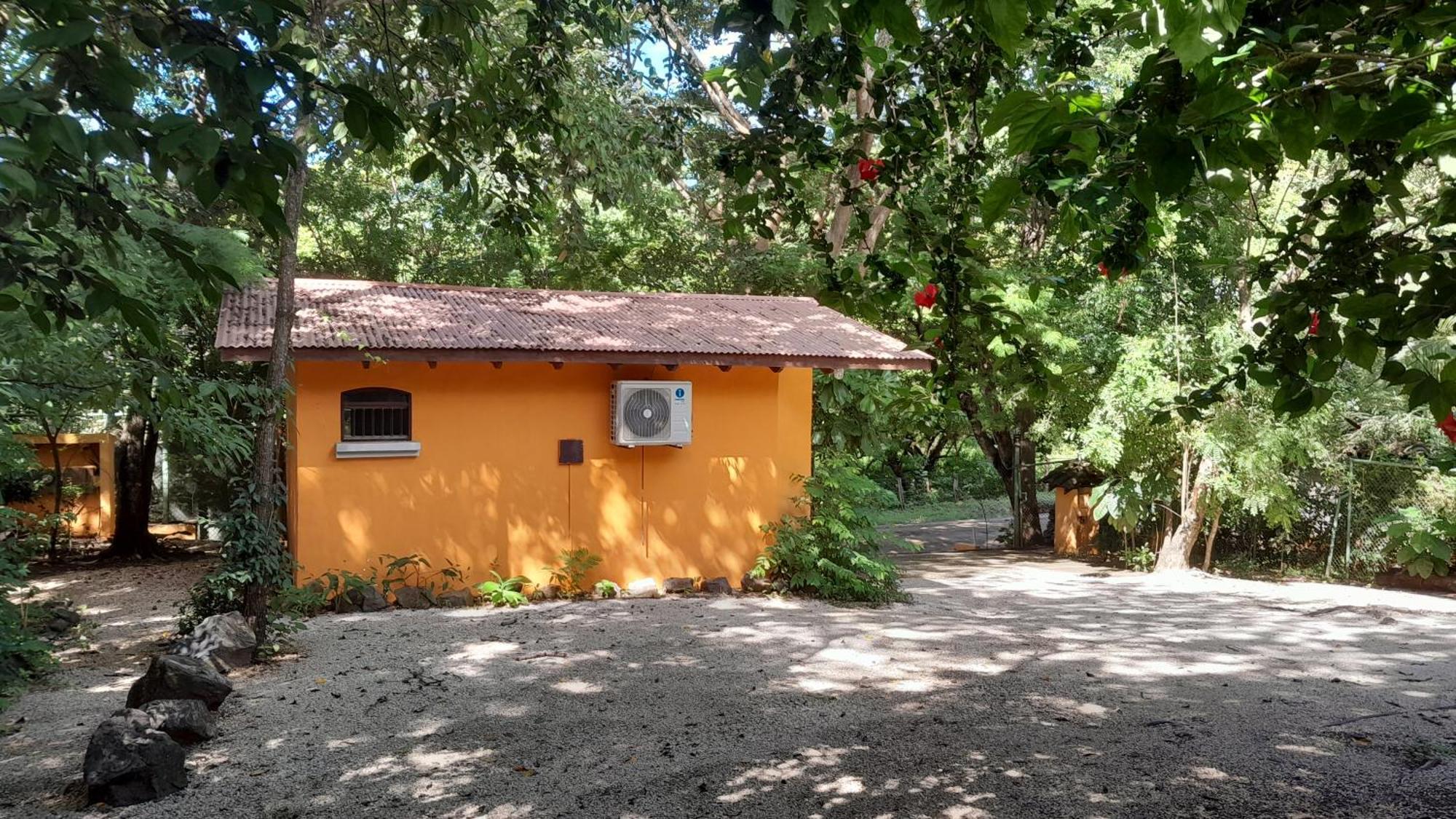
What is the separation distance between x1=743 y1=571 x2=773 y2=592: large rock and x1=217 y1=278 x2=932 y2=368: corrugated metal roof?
7.38ft

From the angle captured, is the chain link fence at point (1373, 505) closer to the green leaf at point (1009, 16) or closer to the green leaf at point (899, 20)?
the green leaf at point (899, 20)

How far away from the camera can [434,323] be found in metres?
9.58

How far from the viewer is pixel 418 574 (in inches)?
372

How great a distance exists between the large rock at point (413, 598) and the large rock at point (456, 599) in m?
0.07

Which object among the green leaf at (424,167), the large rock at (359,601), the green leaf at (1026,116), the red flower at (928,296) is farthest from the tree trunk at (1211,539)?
the green leaf at (1026,116)

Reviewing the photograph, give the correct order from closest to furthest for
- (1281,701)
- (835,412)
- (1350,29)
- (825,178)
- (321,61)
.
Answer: (1350,29), (321,61), (1281,701), (835,412), (825,178)

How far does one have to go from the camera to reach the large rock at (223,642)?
6426 mm

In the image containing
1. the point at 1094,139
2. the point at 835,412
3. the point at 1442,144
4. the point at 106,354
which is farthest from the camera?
the point at 835,412

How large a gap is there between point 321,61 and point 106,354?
264 centimetres

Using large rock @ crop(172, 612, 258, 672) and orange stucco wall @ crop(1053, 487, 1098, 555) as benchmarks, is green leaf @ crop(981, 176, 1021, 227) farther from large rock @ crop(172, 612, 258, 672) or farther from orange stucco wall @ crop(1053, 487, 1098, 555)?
orange stucco wall @ crop(1053, 487, 1098, 555)

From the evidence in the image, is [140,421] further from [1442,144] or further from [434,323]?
[1442,144]

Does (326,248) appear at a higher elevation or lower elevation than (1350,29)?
higher

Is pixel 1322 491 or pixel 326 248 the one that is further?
pixel 326 248

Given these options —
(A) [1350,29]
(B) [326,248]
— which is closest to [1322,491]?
(A) [1350,29]
